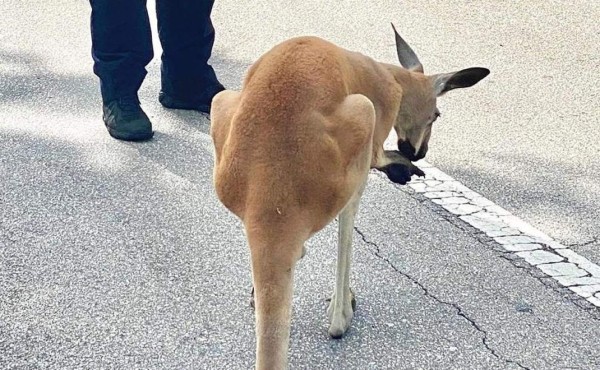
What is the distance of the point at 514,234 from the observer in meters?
5.25

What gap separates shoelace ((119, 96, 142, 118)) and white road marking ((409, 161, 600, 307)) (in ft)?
5.46

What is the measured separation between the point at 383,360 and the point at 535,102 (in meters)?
3.32

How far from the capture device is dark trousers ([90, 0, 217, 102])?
612 cm

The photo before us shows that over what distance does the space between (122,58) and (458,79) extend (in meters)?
2.28

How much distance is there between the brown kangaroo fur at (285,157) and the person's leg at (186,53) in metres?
2.55

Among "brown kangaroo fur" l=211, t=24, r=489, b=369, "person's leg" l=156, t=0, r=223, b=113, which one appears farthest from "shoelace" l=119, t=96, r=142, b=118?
"brown kangaroo fur" l=211, t=24, r=489, b=369

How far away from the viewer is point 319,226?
143 inches

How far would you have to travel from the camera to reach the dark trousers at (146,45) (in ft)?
20.1

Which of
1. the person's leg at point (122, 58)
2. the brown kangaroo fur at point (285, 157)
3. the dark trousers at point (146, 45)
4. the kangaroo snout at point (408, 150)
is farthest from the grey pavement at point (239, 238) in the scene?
the brown kangaroo fur at point (285, 157)

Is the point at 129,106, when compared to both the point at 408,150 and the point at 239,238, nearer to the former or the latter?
the point at 239,238

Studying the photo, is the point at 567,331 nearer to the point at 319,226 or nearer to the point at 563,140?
the point at 319,226

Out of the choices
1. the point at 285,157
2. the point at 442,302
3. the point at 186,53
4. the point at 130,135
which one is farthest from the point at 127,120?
the point at 285,157

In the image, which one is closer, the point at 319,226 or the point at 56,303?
the point at 319,226

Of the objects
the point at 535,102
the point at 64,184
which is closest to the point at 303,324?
the point at 64,184
